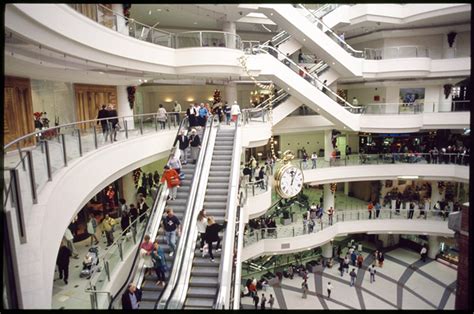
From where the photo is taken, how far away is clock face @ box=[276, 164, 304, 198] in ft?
52.7

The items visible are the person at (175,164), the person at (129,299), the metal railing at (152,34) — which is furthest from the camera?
the metal railing at (152,34)

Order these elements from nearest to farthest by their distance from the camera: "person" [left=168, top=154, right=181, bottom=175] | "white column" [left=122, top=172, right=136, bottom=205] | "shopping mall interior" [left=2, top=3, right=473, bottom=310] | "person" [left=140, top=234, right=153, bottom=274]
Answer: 1. "shopping mall interior" [left=2, top=3, right=473, bottom=310]
2. "person" [left=140, top=234, right=153, bottom=274]
3. "person" [left=168, top=154, right=181, bottom=175]
4. "white column" [left=122, top=172, right=136, bottom=205]

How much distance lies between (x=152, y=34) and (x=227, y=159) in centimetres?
659

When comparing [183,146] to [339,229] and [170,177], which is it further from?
[339,229]

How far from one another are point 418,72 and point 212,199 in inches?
689

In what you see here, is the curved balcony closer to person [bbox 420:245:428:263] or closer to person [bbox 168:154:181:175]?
person [bbox 420:245:428:263]

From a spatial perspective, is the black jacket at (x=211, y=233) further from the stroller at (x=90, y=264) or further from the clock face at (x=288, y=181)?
the clock face at (x=288, y=181)

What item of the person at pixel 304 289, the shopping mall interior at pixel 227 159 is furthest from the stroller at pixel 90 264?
the person at pixel 304 289

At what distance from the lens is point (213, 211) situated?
10.5 meters

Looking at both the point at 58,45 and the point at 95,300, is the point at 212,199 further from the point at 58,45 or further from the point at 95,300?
the point at 58,45

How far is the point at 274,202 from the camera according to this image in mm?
23562

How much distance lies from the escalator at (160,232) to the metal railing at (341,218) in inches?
332

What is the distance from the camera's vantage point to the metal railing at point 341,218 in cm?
1977

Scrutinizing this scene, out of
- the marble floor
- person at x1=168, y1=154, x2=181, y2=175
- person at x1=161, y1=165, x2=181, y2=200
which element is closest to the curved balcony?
the marble floor
